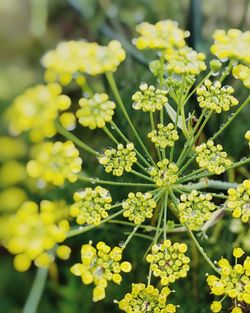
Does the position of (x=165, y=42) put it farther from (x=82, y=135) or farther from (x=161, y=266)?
(x=82, y=135)

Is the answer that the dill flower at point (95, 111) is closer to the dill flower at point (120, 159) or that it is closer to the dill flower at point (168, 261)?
the dill flower at point (120, 159)

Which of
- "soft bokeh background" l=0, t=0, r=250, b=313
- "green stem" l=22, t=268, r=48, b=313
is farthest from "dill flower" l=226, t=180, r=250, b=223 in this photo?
"green stem" l=22, t=268, r=48, b=313

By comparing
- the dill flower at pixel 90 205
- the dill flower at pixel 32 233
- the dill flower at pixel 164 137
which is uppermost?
the dill flower at pixel 164 137

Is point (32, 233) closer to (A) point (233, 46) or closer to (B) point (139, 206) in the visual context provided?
(B) point (139, 206)

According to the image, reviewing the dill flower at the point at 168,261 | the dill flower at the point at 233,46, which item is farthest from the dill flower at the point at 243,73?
the dill flower at the point at 168,261

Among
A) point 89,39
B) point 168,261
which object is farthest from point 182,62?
point 89,39

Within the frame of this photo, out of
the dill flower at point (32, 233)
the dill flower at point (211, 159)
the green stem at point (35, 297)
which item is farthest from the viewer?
the green stem at point (35, 297)
